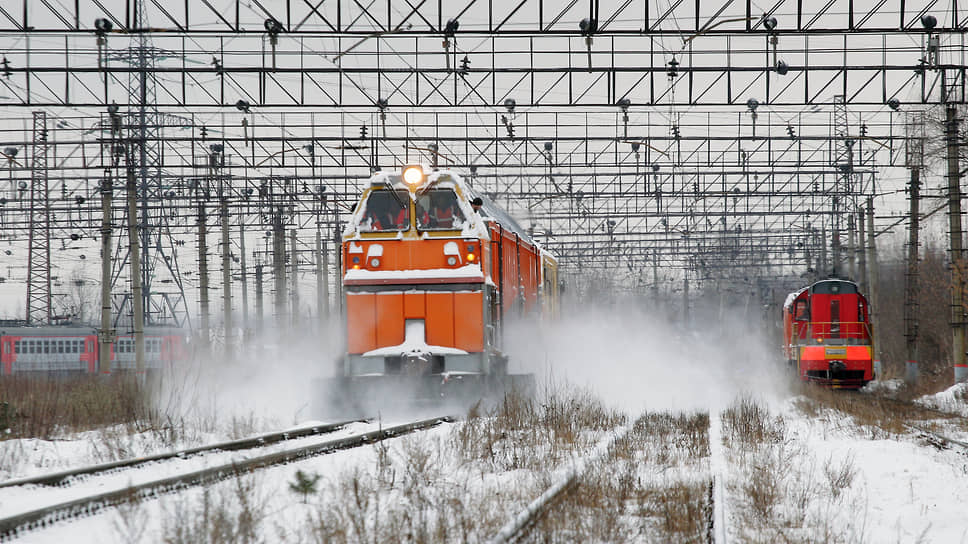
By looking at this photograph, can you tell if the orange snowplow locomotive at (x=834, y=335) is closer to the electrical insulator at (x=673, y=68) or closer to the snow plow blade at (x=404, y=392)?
the electrical insulator at (x=673, y=68)

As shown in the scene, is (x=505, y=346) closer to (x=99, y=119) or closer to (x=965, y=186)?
(x=99, y=119)

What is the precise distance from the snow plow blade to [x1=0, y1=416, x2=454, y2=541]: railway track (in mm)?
3502

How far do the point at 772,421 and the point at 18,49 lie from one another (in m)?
19.4

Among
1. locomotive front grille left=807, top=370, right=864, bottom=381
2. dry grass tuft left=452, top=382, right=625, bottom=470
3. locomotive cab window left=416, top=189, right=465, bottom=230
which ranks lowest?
locomotive front grille left=807, top=370, right=864, bottom=381

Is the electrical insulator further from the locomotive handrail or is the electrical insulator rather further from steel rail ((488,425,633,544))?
steel rail ((488,425,633,544))

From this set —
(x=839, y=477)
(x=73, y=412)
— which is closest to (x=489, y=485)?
(x=839, y=477)

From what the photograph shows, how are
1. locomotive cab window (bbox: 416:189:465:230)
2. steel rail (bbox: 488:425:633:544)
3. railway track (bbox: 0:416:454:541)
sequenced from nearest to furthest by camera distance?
steel rail (bbox: 488:425:633:544)
railway track (bbox: 0:416:454:541)
locomotive cab window (bbox: 416:189:465:230)

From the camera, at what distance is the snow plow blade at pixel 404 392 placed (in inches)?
593

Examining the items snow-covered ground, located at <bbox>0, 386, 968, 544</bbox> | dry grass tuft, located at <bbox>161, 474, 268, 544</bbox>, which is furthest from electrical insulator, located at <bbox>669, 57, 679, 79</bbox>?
dry grass tuft, located at <bbox>161, 474, 268, 544</bbox>

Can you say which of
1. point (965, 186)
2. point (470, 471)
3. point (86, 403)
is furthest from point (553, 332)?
point (965, 186)

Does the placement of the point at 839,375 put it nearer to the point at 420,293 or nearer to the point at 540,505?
the point at 420,293

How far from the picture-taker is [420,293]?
15.2 m

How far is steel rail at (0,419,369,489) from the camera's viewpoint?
24.7 feet

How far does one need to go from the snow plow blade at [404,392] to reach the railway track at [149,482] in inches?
138
